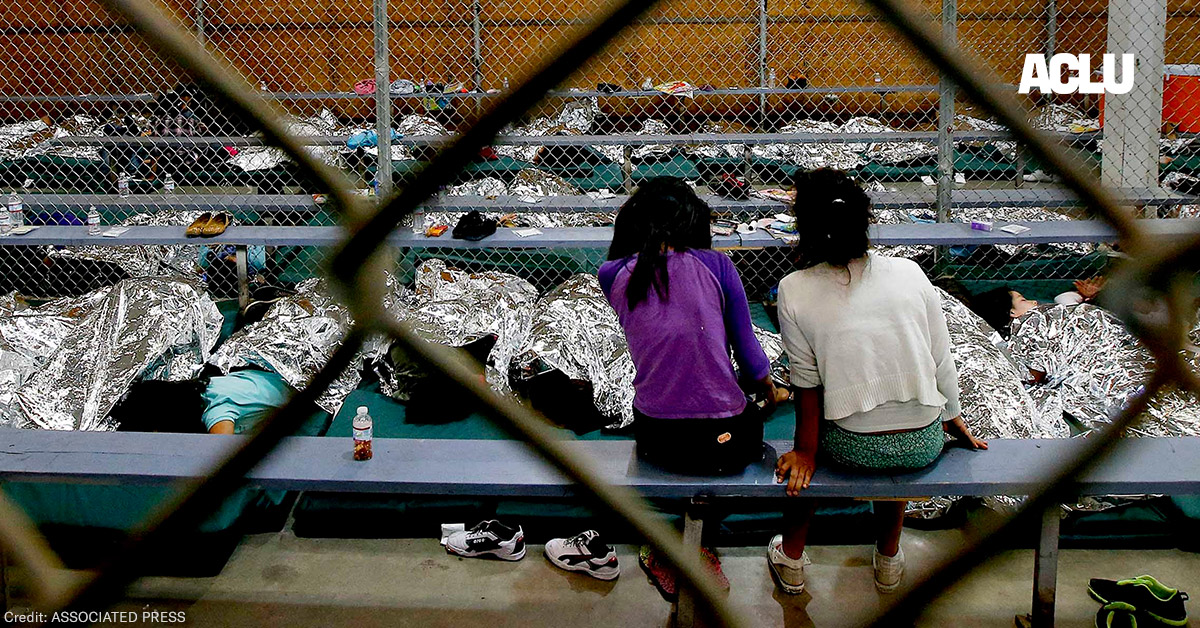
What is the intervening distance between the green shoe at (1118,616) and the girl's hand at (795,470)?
768 millimetres

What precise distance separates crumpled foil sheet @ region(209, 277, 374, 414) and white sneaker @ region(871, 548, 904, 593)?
1733 millimetres

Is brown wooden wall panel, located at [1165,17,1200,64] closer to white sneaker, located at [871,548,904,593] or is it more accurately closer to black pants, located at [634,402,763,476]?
white sneaker, located at [871,548,904,593]

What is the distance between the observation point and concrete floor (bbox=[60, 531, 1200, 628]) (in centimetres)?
228

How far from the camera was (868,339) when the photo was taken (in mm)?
1941

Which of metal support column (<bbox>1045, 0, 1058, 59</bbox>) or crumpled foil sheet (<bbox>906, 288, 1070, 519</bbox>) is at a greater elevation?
metal support column (<bbox>1045, 0, 1058, 59</bbox>)

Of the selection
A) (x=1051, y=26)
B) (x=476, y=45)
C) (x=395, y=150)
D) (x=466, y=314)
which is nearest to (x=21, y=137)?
(x=395, y=150)

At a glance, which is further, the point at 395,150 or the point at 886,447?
the point at 395,150

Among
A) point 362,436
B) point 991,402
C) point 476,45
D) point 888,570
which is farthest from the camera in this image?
point 476,45

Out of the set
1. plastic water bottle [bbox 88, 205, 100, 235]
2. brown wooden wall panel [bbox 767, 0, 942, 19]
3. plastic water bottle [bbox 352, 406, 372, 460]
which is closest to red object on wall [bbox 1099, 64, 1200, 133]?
brown wooden wall panel [bbox 767, 0, 942, 19]

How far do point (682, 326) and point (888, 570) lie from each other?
88 centimetres

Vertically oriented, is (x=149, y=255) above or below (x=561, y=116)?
below

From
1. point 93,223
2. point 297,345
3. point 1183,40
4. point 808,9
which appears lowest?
point 297,345

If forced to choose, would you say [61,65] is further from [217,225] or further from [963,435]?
[963,435]

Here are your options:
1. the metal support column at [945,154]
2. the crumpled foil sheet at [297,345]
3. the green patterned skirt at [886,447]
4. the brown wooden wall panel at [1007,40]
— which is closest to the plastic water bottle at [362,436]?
the crumpled foil sheet at [297,345]
